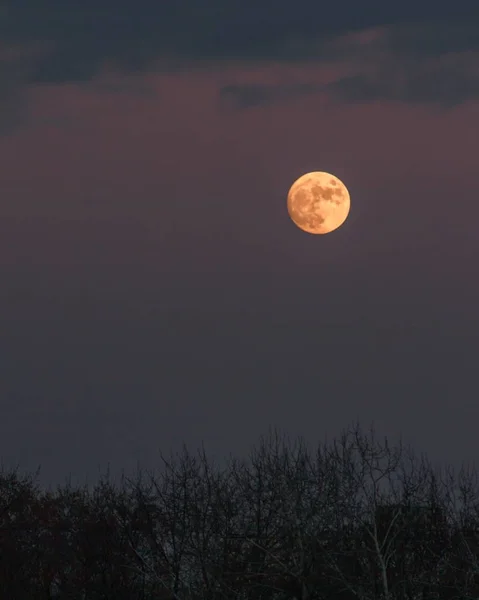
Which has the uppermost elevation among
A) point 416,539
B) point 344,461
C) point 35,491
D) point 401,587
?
point 35,491

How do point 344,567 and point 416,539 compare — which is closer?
point 344,567

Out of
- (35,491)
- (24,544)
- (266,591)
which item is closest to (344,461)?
(266,591)

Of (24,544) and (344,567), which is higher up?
(24,544)

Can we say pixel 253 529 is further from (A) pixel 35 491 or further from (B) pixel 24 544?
(A) pixel 35 491

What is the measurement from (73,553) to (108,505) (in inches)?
152

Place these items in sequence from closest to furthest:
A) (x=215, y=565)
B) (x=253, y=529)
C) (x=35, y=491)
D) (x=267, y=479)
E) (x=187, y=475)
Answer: (x=215, y=565) < (x=253, y=529) < (x=267, y=479) < (x=187, y=475) < (x=35, y=491)

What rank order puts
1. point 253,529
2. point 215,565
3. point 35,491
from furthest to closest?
point 35,491 → point 253,529 → point 215,565

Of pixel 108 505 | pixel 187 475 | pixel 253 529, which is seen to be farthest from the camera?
pixel 108 505

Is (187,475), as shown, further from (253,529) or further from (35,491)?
(35,491)

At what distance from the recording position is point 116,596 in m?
59.9

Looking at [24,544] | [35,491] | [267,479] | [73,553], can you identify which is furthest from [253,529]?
[35,491]

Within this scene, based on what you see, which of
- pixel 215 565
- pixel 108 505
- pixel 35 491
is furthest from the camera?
pixel 35 491

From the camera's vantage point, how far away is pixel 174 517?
2434 inches

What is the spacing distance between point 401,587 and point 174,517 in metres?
13.2
